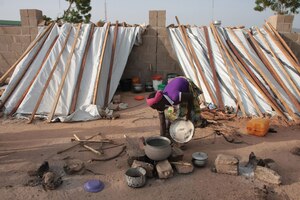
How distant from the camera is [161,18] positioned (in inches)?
283

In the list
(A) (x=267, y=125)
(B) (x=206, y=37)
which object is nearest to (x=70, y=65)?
(B) (x=206, y=37)

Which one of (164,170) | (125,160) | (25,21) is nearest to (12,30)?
(25,21)

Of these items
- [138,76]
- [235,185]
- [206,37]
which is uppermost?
[206,37]

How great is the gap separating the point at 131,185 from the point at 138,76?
498cm

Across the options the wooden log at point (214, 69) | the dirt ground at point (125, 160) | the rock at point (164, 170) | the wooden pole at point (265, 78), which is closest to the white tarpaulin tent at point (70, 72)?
the dirt ground at point (125, 160)

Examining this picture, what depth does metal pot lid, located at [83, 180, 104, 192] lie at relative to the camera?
3.00 metres

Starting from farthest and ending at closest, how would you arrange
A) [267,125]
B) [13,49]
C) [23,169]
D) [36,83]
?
[13,49]
[36,83]
[267,125]
[23,169]

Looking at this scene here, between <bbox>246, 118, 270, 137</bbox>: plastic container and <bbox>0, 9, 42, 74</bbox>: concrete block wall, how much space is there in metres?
6.01

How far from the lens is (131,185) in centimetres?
304

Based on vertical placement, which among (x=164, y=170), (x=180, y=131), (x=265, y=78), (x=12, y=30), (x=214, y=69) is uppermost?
(x=12, y=30)

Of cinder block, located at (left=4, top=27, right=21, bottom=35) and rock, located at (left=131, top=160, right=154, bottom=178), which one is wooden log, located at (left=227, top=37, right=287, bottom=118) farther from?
cinder block, located at (left=4, top=27, right=21, bottom=35)

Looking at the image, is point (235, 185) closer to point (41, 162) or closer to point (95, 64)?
point (41, 162)

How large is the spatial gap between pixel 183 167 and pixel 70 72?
12.0 feet

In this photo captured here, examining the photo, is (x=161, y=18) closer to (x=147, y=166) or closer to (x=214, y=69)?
(x=214, y=69)
